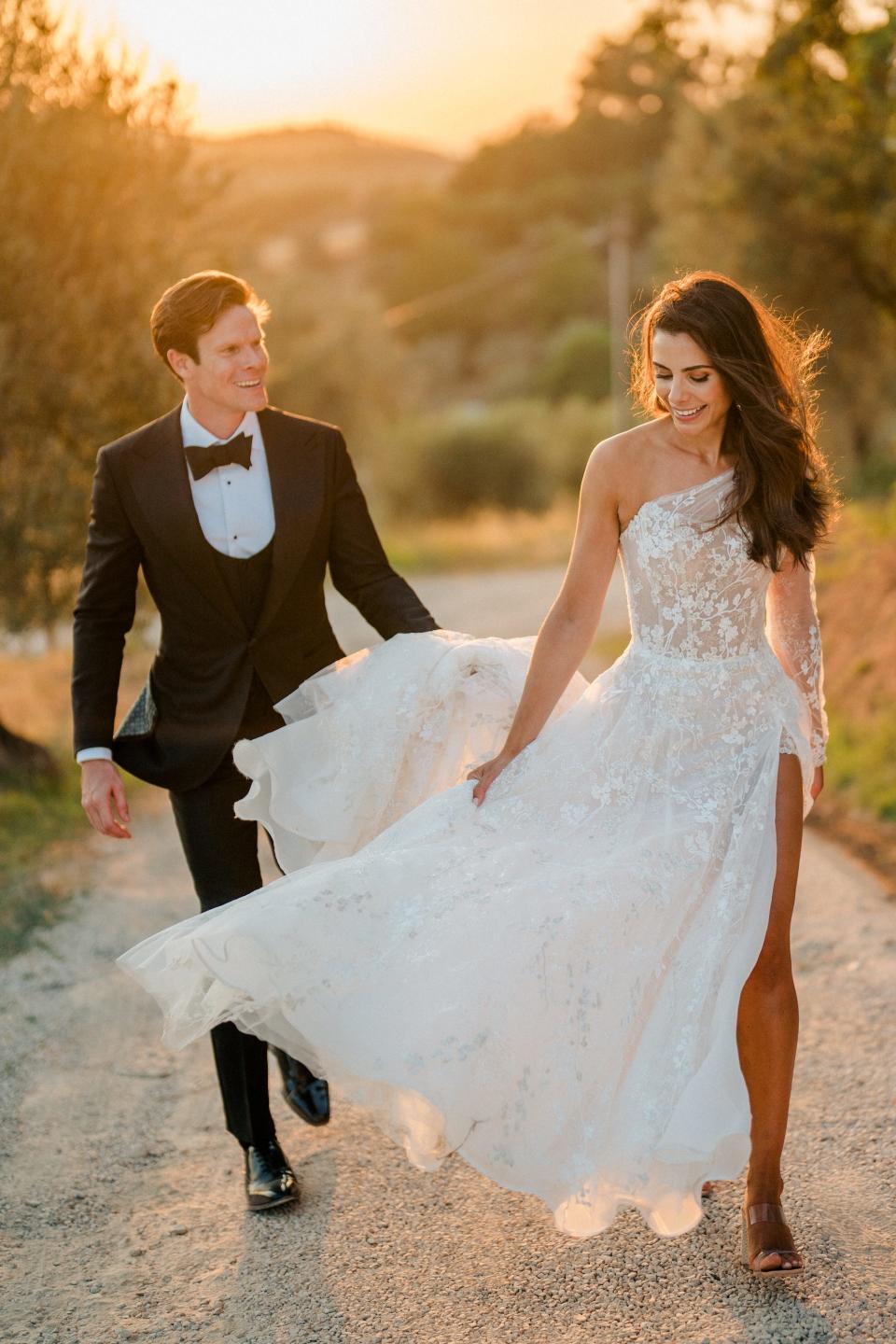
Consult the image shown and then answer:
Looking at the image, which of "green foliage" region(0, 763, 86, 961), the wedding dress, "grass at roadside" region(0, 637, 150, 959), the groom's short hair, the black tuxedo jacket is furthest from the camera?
"grass at roadside" region(0, 637, 150, 959)

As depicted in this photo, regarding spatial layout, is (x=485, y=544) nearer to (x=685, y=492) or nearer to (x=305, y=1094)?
(x=305, y=1094)

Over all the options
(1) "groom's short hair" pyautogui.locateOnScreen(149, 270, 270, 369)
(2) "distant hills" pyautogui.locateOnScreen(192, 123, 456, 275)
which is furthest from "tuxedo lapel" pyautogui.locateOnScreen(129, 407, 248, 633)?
(2) "distant hills" pyautogui.locateOnScreen(192, 123, 456, 275)

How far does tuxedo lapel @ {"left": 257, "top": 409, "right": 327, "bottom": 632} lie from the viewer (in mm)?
3957

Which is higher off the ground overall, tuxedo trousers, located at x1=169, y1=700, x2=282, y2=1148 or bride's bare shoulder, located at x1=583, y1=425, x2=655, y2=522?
bride's bare shoulder, located at x1=583, y1=425, x2=655, y2=522

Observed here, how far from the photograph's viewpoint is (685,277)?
356 centimetres

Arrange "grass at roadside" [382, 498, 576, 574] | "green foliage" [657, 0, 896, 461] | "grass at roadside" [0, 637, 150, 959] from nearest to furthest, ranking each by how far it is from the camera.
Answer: "grass at roadside" [0, 637, 150, 959] → "green foliage" [657, 0, 896, 461] → "grass at roadside" [382, 498, 576, 574]

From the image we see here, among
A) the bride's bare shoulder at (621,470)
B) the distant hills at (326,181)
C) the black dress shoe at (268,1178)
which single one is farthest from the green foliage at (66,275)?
the distant hills at (326,181)

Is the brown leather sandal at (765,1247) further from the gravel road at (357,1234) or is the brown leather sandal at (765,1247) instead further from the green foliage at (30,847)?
the green foliage at (30,847)

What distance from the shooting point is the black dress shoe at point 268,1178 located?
152 inches

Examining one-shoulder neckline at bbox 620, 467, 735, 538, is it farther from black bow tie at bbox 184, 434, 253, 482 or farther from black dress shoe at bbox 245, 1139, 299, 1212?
black dress shoe at bbox 245, 1139, 299, 1212

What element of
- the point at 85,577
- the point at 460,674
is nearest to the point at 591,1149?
the point at 460,674

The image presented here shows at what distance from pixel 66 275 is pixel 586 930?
7.51 m

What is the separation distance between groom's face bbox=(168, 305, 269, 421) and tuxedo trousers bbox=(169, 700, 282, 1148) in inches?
37.9

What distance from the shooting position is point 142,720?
13.4 feet
